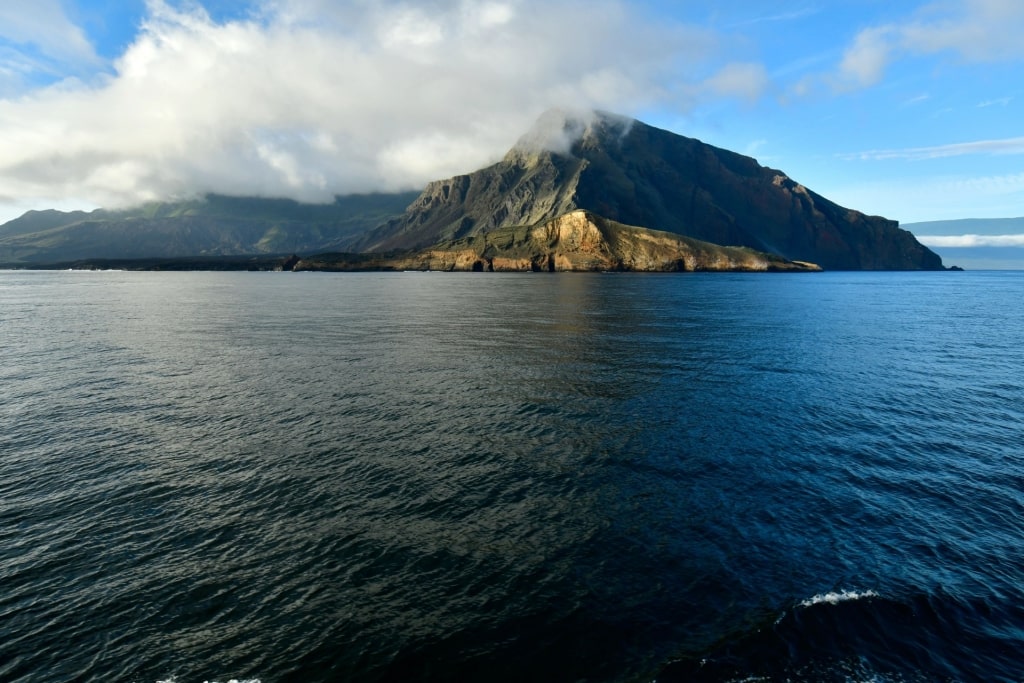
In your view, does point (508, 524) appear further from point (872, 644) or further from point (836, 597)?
point (872, 644)

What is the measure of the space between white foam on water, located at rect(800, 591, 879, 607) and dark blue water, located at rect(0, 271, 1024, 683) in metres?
0.14

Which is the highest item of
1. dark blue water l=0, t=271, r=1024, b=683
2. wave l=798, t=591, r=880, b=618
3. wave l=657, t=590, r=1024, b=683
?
dark blue water l=0, t=271, r=1024, b=683

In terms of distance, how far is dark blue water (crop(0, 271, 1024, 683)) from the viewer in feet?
51.0

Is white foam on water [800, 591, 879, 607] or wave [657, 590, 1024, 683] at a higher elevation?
white foam on water [800, 591, 879, 607]

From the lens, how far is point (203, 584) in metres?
18.2

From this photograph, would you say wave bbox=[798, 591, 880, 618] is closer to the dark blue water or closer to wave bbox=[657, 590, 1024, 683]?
wave bbox=[657, 590, 1024, 683]

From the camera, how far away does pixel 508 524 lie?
73.8 ft

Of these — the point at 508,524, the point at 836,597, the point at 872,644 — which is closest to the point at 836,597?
the point at 836,597

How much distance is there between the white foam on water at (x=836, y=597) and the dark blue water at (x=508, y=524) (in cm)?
14

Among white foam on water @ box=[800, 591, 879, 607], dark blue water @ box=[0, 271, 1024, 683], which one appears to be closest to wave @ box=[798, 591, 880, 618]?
white foam on water @ box=[800, 591, 879, 607]

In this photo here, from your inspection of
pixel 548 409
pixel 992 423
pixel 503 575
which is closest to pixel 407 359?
pixel 548 409

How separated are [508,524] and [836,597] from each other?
42.1 ft

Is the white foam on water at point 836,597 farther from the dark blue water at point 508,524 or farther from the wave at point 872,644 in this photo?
the dark blue water at point 508,524

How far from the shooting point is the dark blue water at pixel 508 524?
15531 mm
